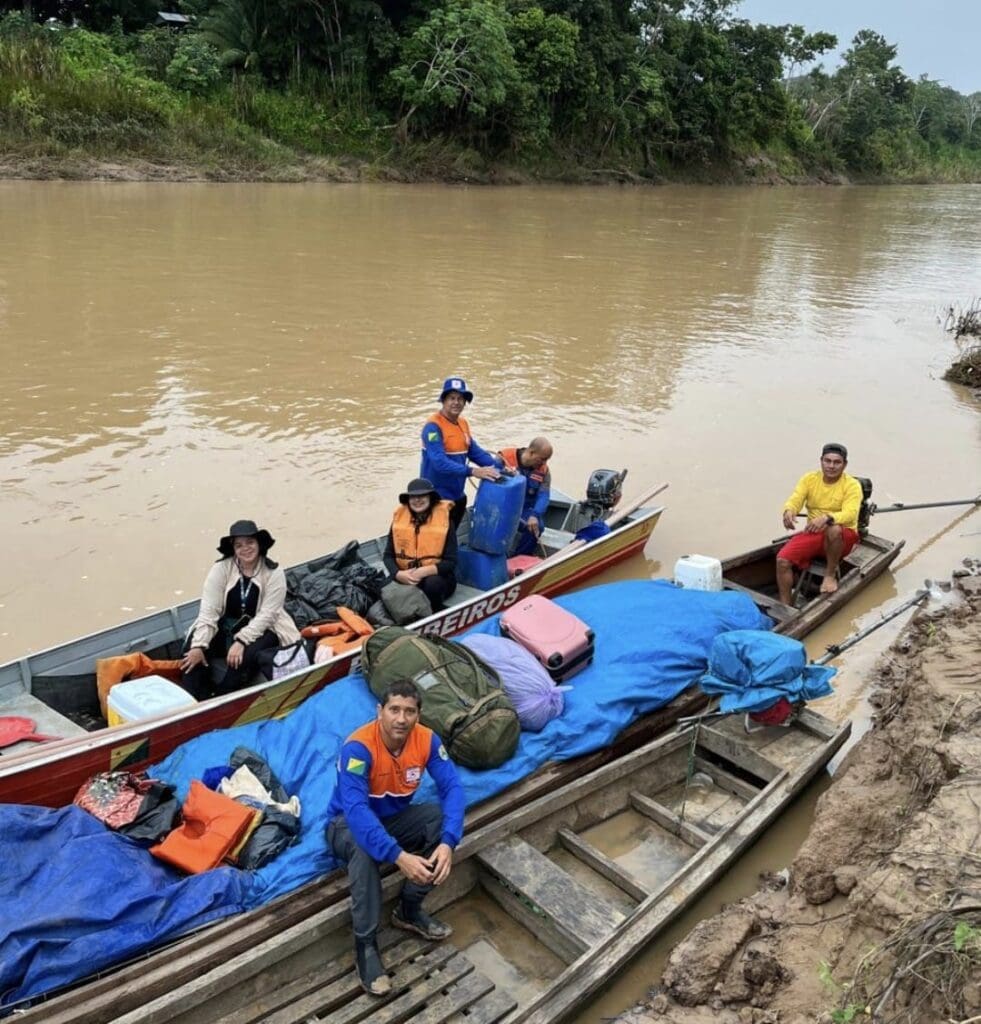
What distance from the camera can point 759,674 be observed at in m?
5.14

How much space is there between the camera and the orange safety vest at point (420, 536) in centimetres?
617

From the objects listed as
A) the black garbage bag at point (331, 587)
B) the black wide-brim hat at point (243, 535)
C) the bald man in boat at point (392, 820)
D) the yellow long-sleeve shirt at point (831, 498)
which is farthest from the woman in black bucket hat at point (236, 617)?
the yellow long-sleeve shirt at point (831, 498)

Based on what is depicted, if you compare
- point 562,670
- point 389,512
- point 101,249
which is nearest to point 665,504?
point 389,512

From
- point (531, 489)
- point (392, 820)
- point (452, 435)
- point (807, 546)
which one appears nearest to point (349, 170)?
point (531, 489)

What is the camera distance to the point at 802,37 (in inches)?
1864

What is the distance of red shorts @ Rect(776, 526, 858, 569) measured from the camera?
23.7 feet

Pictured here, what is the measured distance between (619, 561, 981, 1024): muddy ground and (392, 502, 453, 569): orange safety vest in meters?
2.87

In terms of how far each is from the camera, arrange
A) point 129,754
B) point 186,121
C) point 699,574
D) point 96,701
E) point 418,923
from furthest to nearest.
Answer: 1. point 186,121
2. point 699,574
3. point 96,701
4. point 129,754
5. point 418,923

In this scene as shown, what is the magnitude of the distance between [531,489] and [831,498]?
2445mm

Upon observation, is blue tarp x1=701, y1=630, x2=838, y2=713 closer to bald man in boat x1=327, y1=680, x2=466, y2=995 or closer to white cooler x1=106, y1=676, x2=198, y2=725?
bald man in boat x1=327, y1=680, x2=466, y2=995

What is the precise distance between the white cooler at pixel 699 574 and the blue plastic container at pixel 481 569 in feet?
4.33

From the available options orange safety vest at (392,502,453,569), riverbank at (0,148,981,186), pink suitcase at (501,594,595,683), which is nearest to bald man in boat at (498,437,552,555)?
orange safety vest at (392,502,453,569)

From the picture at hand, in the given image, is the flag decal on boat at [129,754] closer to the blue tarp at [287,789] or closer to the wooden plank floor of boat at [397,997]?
the blue tarp at [287,789]

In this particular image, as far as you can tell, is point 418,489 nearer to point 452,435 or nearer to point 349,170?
point 452,435
